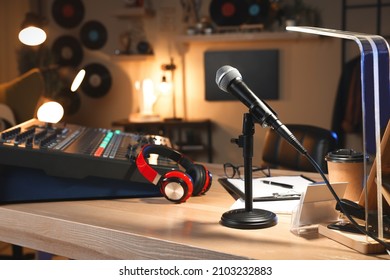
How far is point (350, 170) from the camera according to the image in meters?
1.01

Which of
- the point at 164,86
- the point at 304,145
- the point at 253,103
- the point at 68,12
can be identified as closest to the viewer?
the point at 253,103

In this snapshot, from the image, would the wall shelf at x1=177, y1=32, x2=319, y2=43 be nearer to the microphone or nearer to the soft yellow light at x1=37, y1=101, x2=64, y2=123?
the soft yellow light at x1=37, y1=101, x2=64, y2=123

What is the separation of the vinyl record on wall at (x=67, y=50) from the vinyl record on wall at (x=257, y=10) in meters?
1.46

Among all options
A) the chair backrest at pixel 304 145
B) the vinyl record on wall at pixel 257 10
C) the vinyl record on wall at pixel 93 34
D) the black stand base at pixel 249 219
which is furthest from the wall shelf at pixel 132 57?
the black stand base at pixel 249 219

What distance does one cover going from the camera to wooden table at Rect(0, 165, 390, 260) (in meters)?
0.80

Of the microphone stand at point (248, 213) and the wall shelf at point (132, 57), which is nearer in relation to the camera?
the microphone stand at point (248, 213)

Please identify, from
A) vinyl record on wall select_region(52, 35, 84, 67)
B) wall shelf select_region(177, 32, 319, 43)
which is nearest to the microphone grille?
wall shelf select_region(177, 32, 319, 43)

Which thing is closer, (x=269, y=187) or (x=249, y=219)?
(x=249, y=219)

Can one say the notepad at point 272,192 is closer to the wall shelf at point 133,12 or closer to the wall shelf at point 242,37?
the wall shelf at point 242,37

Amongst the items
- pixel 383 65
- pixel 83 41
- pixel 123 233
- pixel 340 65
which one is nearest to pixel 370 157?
pixel 383 65

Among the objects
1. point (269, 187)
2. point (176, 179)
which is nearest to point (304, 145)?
point (269, 187)

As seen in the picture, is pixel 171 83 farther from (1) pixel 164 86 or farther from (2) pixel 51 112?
(2) pixel 51 112

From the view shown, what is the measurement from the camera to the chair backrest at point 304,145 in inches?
71.0

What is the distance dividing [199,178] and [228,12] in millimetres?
3122
